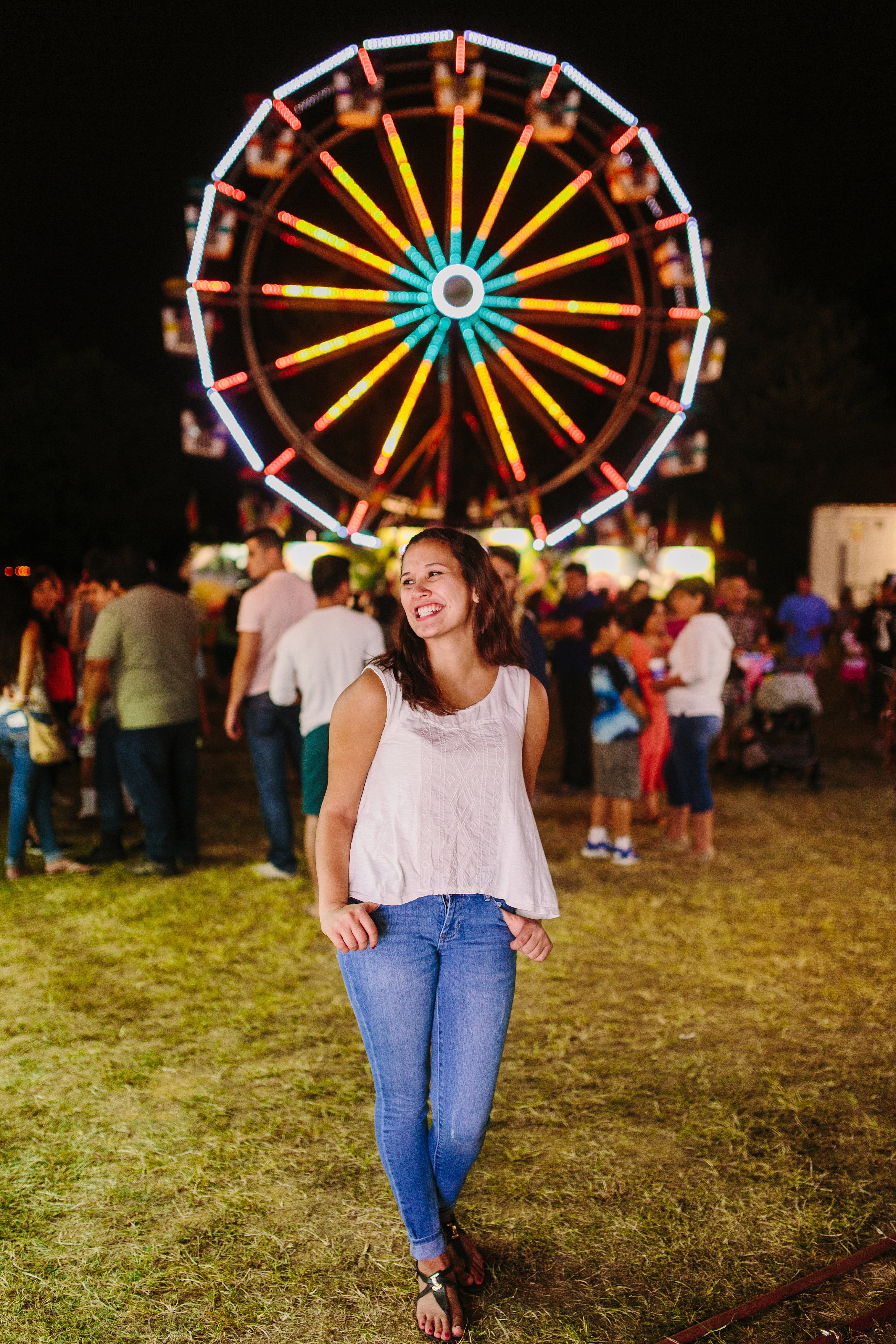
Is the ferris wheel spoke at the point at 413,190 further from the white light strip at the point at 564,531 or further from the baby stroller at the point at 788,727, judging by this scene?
the baby stroller at the point at 788,727

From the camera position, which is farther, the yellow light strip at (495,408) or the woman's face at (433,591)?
the yellow light strip at (495,408)

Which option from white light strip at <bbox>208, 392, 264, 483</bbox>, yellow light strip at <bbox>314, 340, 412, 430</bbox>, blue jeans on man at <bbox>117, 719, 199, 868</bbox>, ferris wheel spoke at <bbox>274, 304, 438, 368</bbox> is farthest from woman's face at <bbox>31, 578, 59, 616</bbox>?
ferris wheel spoke at <bbox>274, 304, 438, 368</bbox>

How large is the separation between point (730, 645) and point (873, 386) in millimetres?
35129

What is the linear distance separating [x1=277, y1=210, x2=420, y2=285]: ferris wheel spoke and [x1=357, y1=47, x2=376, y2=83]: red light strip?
1.07 metres

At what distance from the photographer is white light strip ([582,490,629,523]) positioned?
7051mm

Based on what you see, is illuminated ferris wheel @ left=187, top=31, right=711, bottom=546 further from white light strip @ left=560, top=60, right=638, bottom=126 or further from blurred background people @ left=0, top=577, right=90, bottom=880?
blurred background people @ left=0, top=577, right=90, bottom=880

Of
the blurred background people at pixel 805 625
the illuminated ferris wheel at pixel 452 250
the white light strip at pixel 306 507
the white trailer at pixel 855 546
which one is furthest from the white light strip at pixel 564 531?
the white trailer at pixel 855 546

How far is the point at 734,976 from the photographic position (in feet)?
14.8

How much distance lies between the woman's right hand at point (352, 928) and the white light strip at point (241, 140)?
246 inches

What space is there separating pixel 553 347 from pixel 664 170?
1.56 metres

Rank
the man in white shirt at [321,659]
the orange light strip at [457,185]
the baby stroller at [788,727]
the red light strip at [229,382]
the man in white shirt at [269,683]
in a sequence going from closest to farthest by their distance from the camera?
the man in white shirt at [321,659]
the man in white shirt at [269,683]
the red light strip at [229,382]
the orange light strip at [457,185]
the baby stroller at [788,727]

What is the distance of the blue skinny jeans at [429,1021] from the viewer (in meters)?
2.12

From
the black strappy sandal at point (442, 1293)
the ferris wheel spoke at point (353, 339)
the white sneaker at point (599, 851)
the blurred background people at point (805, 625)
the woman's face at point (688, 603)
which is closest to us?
the black strappy sandal at point (442, 1293)

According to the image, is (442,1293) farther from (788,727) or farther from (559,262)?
(559,262)
